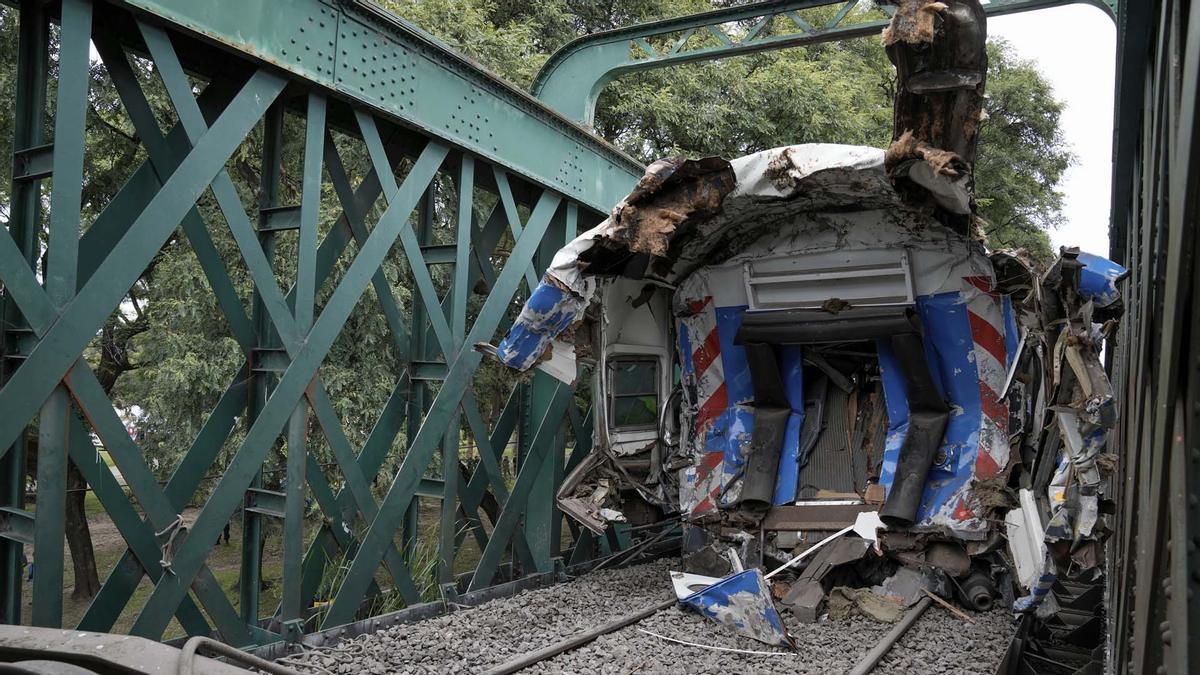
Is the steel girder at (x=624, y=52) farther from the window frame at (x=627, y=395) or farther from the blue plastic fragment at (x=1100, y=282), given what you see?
the blue plastic fragment at (x=1100, y=282)

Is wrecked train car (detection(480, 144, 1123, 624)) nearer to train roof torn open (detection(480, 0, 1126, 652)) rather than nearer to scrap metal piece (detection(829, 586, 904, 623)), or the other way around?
train roof torn open (detection(480, 0, 1126, 652))

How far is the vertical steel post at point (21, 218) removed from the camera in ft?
13.1

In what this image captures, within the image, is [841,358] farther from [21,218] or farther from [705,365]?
[21,218]

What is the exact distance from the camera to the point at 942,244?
7.12m

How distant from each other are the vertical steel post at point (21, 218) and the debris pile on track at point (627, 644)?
1.47 metres

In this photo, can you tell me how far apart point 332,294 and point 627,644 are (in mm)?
2923

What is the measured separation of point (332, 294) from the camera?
575cm

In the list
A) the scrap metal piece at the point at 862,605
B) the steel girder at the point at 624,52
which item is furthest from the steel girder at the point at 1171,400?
the steel girder at the point at 624,52

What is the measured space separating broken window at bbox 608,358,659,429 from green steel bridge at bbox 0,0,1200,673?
1.39 ft

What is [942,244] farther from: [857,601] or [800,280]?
[857,601]

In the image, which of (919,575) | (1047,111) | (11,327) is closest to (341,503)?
(11,327)

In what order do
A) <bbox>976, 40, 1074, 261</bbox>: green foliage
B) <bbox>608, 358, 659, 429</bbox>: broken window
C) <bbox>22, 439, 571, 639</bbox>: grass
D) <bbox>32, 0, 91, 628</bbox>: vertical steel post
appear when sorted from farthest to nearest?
<bbox>976, 40, 1074, 261</bbox>: green foliage → <bbox>608, 358, 659, 429</bbox>: broken window → <bbox>22, 439, 571, 639</bbox>: grass → <bbox>32, 0, 91, 628</bbox>: vertical steel post

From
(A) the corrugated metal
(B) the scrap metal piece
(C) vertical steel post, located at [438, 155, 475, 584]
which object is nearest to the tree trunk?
(C) vertical steel post, located at [438, 155, 475, 584]

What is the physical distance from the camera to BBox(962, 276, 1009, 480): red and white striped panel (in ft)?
22.6
